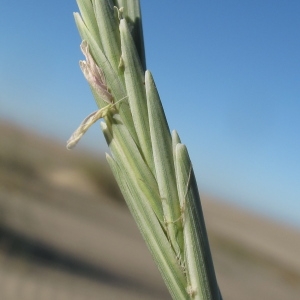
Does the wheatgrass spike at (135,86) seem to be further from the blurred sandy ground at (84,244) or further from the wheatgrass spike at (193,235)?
the blurred sandy ground at (84,244)

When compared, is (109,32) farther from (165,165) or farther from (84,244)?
(84,244)

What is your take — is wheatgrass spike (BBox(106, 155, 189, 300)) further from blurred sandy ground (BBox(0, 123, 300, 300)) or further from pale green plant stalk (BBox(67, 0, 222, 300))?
blurred sandy ground (BBox(0, 123, 300, 300))

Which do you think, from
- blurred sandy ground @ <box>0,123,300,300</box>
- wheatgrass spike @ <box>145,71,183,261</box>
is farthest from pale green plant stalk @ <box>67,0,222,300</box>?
blurred sandy ground @ <box>0,123,300,300</box>

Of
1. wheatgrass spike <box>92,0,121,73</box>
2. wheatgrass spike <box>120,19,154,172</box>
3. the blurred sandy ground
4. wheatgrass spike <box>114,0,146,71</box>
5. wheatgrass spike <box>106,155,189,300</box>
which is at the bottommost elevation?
wheatgrass spike <box>106,155,189,300</box>

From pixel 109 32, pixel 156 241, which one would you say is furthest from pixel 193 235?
pixel 109 32

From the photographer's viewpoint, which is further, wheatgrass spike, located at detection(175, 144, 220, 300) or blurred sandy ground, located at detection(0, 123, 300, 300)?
blurred sandy ground, located at detection(0, 123, 300, 300)

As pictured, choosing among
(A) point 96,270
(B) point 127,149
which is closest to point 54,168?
(A) point 96,270

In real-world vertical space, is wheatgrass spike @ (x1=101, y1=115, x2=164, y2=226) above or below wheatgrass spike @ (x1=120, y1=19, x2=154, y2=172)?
below
